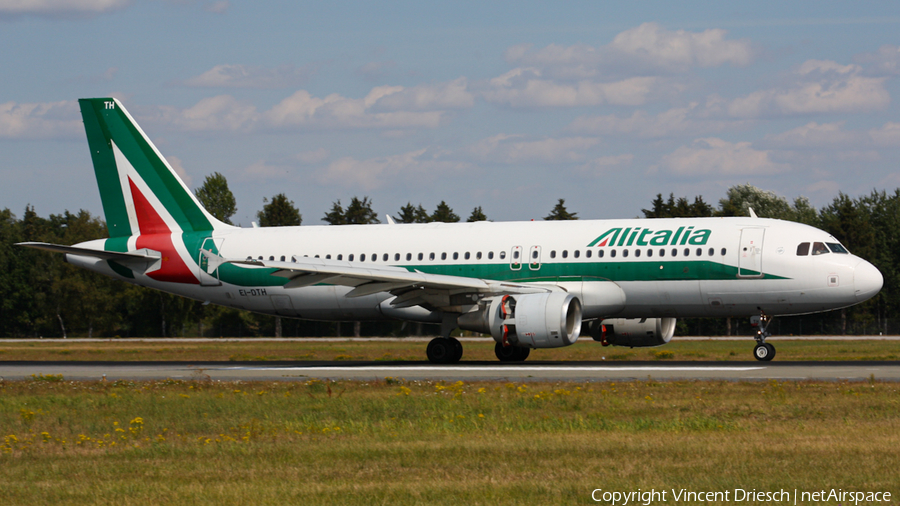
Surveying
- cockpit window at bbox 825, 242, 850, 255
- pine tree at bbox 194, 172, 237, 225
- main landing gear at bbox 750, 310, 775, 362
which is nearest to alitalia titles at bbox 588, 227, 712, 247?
main landing gear at bbox 750, 310, 775, 362

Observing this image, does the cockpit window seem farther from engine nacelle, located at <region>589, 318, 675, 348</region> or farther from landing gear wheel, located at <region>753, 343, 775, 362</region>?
engine nacelle, located at <region>589, 318, 675, 348</region>

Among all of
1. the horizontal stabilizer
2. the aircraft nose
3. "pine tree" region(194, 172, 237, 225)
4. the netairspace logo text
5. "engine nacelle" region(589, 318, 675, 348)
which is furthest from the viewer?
"pine tree" region(194, 172, 237, 225)

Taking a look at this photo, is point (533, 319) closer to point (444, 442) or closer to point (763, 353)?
point (763, 353)

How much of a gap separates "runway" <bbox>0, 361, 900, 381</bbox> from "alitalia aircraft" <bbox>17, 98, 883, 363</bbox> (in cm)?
138

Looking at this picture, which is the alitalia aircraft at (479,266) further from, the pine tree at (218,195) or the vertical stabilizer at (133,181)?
the pine tree at (218,195)

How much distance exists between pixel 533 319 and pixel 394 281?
4267 mm

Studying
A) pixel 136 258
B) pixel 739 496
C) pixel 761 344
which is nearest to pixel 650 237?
pixel 761 344

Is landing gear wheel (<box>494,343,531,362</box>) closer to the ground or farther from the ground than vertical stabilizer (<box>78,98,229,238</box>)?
closer to the ground

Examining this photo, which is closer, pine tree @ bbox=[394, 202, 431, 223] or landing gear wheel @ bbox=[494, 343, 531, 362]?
landing gear wheel @ bbox=[494, 343, 531, 362]

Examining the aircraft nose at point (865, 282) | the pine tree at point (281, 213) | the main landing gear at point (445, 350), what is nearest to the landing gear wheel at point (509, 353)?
the main landing gear at point (445, 350)

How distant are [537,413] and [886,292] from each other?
63797 millimetres

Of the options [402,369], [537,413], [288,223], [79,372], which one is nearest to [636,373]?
[402,369]

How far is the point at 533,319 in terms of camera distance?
26844 millimetres

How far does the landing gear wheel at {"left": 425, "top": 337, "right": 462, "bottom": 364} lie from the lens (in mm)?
30597
